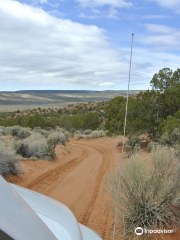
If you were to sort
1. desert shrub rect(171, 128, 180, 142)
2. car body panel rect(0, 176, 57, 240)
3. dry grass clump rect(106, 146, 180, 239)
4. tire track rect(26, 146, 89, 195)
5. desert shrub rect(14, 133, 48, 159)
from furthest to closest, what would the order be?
desert shrub rect(171, 128, 180, 142) < desert shrub rect(14, 133, 48, 159) < tire track rect(26, 146, 89, 195) < dry grass clump rect(106, 146, 180, 239) < car body panel rect(0, 176, 57, 240)

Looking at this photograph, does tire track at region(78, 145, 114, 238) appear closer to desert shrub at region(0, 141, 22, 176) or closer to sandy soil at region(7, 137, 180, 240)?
sandy soil at region(7, 137, 180, 240)

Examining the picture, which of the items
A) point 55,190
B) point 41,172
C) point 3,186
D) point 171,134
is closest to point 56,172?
point 41,172

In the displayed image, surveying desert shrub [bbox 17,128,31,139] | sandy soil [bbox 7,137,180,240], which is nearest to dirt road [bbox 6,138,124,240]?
sandy soil [bbox 7,137,180,240]

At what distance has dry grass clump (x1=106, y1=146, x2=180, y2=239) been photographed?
14.6ft

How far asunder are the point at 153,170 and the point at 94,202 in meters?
2.11

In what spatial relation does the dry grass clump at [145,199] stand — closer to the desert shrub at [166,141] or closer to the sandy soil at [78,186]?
the sandy soil at [78,186]

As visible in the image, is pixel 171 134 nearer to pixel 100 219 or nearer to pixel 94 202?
pixel 94 202

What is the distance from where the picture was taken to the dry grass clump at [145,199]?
4.44m

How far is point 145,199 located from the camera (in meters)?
4.61

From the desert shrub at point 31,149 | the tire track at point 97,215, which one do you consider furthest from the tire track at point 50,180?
the desert shrub at point 31,149

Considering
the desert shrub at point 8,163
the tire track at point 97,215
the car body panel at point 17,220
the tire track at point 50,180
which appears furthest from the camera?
the desert shrub at point 8,163

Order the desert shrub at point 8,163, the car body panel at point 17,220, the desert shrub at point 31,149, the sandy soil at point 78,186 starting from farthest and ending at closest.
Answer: the desert shrub at point 31,149
the desert shrub at point 8,163
the sandy soil at point 78,186
the car body panel at point 17,220

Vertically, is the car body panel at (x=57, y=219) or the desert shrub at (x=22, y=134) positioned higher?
the car body panel at (x=57, y=219)

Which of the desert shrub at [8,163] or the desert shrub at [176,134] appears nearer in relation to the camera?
the desert shrub at [8,163]
